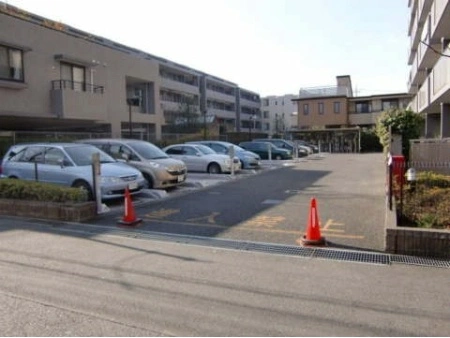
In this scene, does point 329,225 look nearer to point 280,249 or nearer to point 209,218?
point 280,249

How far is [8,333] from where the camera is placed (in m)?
3.73

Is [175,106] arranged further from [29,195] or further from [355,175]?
[29,195]

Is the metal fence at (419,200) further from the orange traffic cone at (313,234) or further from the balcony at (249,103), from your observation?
the balcony at (249,103)

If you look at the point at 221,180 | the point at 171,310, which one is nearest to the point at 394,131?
the point at 221,180

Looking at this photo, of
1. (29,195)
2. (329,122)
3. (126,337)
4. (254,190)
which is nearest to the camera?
(126,337)

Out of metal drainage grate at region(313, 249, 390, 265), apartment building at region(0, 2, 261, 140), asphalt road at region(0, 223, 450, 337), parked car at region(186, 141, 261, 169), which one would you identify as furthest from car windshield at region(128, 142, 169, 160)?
apartment building at region(0, 2, 261, 140)

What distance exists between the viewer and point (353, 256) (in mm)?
6145

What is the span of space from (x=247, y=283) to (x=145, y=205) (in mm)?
6107

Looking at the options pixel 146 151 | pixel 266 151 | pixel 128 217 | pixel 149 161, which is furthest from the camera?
pixel 266 151

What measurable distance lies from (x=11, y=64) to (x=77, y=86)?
4.32m

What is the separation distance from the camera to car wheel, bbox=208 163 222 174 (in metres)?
18.1

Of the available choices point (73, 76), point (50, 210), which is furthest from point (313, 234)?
point (73, 76)

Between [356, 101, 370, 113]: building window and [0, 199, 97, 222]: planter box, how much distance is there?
46.4 metres

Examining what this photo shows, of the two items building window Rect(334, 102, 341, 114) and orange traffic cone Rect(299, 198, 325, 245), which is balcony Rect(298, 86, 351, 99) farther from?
orange traffic cone Rect(299, 198, 325, 245)
